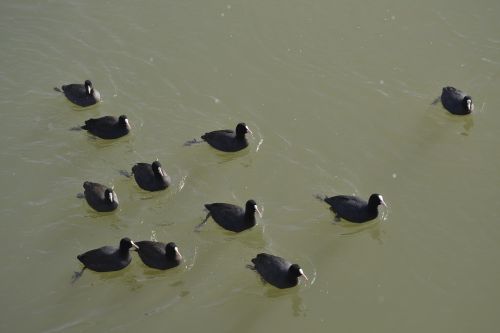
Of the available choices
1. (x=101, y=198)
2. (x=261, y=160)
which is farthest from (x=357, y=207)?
(x=101, y=198)

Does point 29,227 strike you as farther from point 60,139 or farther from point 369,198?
point 369,198

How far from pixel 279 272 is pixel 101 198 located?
341 centimetres

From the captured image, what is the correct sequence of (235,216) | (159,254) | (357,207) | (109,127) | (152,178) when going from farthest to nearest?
(109,127) → (152,178) → (357,207) → (235,216) → (159,254)

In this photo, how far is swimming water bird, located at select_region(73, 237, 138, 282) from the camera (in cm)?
1143

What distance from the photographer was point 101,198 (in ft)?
40.8

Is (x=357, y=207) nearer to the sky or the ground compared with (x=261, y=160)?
nearer to the sky

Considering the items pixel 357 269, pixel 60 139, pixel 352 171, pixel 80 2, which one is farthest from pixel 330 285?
pixel 80 2

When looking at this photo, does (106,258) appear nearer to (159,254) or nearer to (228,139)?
(159,254)

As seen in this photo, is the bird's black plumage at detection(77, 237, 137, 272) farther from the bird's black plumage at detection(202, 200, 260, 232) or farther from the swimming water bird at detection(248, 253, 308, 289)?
the swimming water bird at detection(248, 253, 308, 289)

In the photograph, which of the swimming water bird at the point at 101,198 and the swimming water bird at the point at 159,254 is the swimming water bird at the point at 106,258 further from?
the swimming water bird at the point at 101,198

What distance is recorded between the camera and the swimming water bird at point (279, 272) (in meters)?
11.2

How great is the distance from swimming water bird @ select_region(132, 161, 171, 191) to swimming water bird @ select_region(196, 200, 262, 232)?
3.89 ft

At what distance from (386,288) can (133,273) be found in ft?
13.3

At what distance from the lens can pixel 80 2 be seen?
58.7 ft
